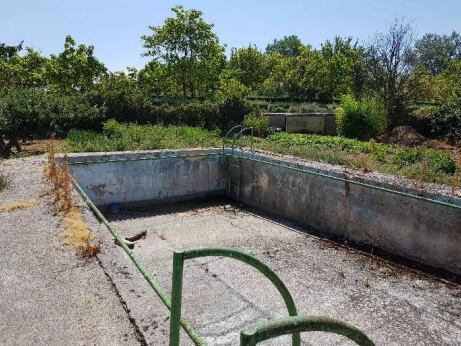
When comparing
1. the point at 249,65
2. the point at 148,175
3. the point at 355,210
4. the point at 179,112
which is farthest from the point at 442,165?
the point at 249,65

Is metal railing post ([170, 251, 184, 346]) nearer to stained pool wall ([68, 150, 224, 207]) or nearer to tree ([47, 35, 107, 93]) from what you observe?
stained pool wall ([68, 150, 224, 207])

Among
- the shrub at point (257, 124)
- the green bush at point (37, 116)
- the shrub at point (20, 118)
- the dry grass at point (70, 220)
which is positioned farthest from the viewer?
the shrub at point (257, 124)

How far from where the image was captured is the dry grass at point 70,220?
5446mm

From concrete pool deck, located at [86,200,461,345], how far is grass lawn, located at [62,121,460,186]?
2484 mm

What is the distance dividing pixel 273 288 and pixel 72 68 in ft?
82.2

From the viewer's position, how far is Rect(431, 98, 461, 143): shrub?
19.5m

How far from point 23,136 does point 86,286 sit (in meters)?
10.7

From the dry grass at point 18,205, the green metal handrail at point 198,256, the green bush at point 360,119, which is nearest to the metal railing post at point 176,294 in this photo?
the green metal handrail at point 198,256

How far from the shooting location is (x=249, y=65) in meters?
39.4

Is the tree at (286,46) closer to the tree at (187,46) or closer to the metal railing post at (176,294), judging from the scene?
the tree at (187,46)

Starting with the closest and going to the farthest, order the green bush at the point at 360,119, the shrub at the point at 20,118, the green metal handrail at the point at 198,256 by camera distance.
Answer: the green metal handrail at the point at 198,256 → the shrub at the point at 20,118 → the green bush at the point at 360,119

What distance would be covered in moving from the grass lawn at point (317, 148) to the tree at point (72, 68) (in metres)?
12.1

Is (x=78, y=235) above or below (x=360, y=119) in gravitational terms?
below

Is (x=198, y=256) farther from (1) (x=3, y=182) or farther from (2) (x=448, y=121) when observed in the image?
(2) (x=448, y=121)
